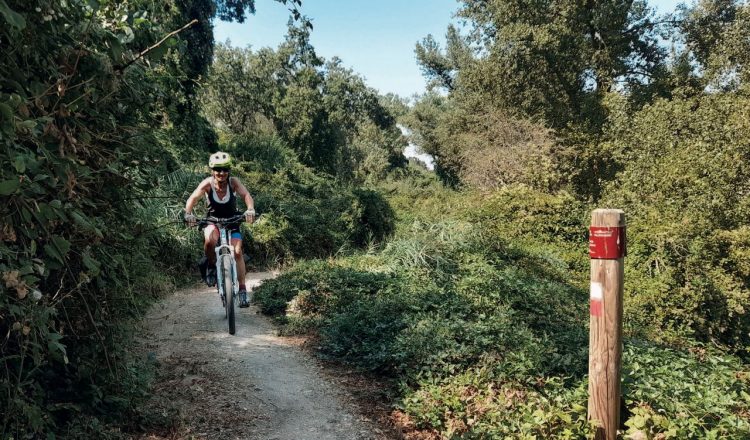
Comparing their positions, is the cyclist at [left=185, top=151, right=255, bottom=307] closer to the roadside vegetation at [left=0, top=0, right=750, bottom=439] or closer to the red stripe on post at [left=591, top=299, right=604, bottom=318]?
the roadside vegetation at [left=0, top=0, right=750, bottom=439]

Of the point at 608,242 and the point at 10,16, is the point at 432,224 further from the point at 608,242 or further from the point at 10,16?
the point at 10,16

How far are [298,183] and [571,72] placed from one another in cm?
1180

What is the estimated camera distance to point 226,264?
17.5ft

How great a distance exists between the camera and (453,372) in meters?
4.25

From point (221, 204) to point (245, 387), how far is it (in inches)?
90.7

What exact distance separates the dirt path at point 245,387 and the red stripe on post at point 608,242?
204 cm

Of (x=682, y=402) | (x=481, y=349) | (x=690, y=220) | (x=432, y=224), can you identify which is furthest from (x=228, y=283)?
(x=690, y=220)

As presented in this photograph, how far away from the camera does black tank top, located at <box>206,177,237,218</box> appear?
559 centimetres

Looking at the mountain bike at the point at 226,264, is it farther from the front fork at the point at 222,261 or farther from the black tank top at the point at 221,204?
the black tank top at the point at 221,204

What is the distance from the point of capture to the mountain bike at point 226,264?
17.5 feet

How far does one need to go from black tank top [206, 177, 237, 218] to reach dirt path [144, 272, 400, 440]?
1.36 meters

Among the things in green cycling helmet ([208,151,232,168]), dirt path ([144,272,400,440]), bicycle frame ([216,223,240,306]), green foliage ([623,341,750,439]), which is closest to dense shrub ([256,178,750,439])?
green foliage ([623,341,750,439])

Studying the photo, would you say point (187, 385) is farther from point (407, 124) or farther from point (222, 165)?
point (407, 124)

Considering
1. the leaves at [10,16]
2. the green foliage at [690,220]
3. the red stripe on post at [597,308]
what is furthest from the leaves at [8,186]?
the green foliage at [690,220]
